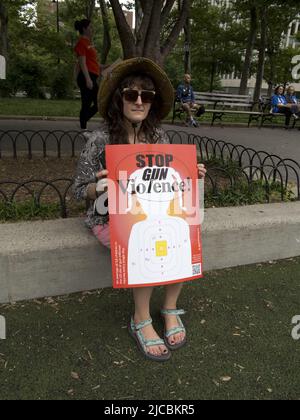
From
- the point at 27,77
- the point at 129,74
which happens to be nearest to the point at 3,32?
the point at 27,77

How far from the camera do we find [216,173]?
4.43 m

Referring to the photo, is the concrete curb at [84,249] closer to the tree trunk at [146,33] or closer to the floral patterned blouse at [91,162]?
the floral patterned blouse at [91,162]

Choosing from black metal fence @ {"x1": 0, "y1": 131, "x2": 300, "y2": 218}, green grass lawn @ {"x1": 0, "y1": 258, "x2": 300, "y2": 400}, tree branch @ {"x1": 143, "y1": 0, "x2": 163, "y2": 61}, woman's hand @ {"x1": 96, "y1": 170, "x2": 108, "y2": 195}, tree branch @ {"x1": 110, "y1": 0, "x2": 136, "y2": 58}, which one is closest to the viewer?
green grass lawn @ {"x1": 0, "y1": 258, "x2": 300, "y2": 400}

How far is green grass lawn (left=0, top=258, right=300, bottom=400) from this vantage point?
1.94m

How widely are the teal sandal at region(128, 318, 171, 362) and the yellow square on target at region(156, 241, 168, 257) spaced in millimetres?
415

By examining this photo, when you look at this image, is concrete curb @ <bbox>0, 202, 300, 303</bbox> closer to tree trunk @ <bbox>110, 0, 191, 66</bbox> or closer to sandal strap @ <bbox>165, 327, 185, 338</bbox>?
sandal strap @ <bbox>165, 327, 185, 338</bbox>

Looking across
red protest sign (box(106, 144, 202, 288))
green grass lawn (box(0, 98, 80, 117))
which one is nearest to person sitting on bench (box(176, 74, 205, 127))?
green grass lawn (box(0, 98, 80, 117))

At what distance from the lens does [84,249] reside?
2.58 meters

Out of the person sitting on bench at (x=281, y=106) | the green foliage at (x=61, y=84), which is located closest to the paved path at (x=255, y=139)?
the person sitting on bench at (x=281, y=106)

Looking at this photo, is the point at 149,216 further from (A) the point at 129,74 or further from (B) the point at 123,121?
(A) the point at 129,74

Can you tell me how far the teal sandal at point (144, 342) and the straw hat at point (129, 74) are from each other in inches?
48.8

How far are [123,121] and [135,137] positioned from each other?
12 centimetres

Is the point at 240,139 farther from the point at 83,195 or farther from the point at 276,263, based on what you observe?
the point at 83,195
